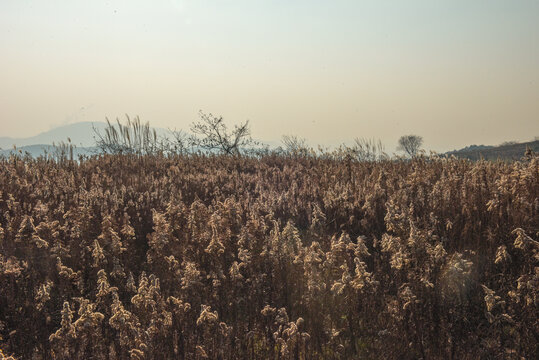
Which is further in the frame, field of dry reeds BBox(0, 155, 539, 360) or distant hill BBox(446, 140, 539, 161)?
distant hill BBox(446, 140, 539, 161)

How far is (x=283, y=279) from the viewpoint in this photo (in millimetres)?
4992

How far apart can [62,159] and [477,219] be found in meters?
9.73

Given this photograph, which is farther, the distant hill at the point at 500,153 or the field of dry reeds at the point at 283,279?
the distant hill at the point at 500,153

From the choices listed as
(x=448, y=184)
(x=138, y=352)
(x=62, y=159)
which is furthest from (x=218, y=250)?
(x=62, y=159)

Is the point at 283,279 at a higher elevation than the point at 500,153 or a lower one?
lower

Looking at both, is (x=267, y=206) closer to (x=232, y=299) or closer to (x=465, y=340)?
(x=232, y=299)

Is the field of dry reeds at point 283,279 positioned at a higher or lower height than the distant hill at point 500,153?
lower

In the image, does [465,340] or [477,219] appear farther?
[477,219]

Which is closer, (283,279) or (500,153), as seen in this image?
(283,279)

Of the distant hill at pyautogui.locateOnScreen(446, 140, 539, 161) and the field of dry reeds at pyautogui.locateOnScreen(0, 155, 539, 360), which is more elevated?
the distant hill at pyautogui.locateOnScreen(446, 140, 539, 161)

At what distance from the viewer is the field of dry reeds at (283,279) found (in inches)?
152

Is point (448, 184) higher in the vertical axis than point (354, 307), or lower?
higher

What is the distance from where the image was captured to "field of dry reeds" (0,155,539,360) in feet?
12.7

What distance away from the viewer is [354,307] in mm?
4582
